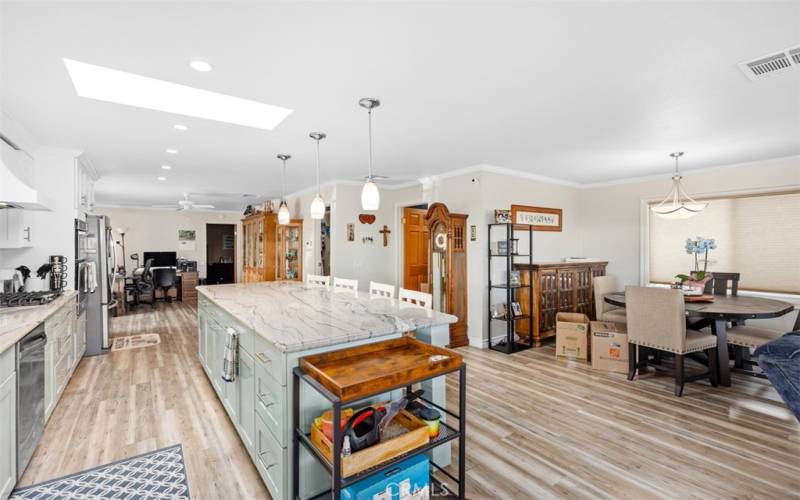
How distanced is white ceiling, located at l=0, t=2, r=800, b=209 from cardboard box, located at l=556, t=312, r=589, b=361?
199cm

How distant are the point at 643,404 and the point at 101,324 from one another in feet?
19.4

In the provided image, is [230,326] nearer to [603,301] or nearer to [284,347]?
[284,347]

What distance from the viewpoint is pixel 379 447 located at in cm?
152

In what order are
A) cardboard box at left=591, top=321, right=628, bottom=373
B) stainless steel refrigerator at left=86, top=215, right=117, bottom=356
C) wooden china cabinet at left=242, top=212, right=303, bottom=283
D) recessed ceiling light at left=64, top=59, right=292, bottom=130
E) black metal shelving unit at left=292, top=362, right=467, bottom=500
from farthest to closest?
wooden china cabinet at left=242, top=212, right=303, bottom=283
stainless steel refrigerator at left=86, top=215, right=117, bottom=356
cardboard box at left=591, top=321, right=628, bottom=373
recessed ceiling light at left=64, top=59, right=292, bottom=130
black metal shelving unit at left=292, top=362, right=467, bottom=500

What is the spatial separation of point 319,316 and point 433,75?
1691mm

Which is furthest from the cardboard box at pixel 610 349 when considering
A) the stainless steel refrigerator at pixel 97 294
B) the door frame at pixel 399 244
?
the stainless steel refrigerator at pixel 97 294

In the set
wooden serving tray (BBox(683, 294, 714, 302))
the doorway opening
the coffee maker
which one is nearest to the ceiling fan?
the doorway opening

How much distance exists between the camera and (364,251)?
614 cm

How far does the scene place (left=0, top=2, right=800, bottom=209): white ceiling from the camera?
1.72m

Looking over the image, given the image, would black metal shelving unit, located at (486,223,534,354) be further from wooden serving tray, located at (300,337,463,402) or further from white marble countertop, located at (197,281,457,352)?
wooden serving tray, located at (300,337,463,402)

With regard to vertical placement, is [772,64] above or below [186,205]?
above

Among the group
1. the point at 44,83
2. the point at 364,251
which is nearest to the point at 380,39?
the point at 44,83

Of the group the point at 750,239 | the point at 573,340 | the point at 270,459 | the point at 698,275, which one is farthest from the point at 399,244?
the point at 750,239

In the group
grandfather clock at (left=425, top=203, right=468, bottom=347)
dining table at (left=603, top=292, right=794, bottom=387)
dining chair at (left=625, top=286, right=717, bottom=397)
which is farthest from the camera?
grandfather clock at (left=425, top=203, right=468, bottom=347)
